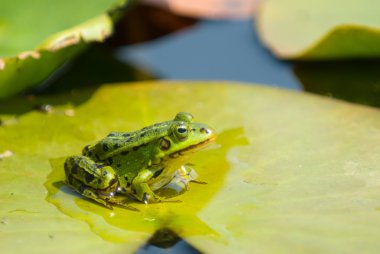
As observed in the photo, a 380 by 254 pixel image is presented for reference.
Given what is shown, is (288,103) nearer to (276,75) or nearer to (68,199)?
(276,75)

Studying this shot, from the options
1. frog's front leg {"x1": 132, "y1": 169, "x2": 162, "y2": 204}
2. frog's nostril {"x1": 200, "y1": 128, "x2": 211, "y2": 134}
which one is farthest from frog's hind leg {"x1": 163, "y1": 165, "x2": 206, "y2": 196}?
frog's nostril {"x1": 200, "y1": 128, "x2": 211, "y2": 134}

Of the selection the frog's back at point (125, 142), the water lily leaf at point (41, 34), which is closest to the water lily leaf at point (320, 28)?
the water lily leaf at point (41, 34)

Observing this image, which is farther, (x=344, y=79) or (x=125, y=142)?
(x=344, y=79)

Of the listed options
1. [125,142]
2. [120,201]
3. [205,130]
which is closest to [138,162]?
[125,142]

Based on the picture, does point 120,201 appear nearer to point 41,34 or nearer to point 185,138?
point 185,138

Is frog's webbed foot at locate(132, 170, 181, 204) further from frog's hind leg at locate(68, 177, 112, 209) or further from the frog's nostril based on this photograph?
the frog's nostril

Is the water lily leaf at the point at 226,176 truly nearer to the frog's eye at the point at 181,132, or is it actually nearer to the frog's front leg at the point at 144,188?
the frog's front leg at the point at 144,188

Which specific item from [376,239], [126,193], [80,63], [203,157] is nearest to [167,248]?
[126,193]
